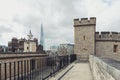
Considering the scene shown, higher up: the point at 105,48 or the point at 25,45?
the point at 25,45

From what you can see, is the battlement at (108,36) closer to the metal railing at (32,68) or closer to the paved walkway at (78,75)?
the paved walkway at (78,75)

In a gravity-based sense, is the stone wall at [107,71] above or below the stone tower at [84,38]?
below

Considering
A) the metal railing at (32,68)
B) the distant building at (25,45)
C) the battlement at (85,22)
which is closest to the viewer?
the metal railing at (32,68)

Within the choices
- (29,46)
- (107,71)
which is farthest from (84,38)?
(107,71)

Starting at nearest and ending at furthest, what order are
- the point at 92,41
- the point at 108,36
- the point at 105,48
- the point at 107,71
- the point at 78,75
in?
the point at 107,71 < the point at 78,75 < the point at 92,41 < the point at 105,48 < the point at 108,36

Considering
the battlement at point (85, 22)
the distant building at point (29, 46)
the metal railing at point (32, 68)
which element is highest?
the battlement at point (85, 22)

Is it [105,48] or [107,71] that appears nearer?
[107,71]

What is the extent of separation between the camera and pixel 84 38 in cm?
2444

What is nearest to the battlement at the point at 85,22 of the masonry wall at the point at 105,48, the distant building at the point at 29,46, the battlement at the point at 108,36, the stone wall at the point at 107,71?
the battlement at the point at 108,36

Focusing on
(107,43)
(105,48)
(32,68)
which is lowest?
(32,68)

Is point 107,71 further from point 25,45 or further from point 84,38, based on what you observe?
point 25,45

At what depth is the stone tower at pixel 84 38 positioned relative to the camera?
79.3 ft

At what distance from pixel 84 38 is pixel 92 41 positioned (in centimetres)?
130

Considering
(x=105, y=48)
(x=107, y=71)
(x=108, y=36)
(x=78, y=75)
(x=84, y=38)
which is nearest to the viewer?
(x=107, y=71)
